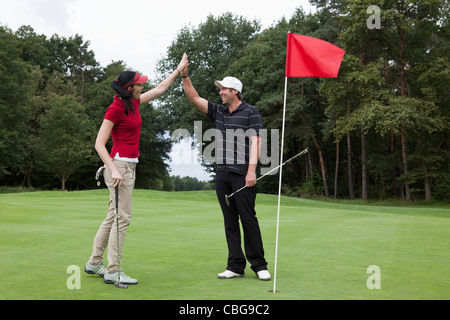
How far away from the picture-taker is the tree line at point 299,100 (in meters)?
33.6

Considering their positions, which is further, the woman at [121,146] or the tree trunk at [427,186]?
the tree trunk at [427,186]

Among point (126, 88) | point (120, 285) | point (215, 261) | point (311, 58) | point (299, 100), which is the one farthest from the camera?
point (299, 100)

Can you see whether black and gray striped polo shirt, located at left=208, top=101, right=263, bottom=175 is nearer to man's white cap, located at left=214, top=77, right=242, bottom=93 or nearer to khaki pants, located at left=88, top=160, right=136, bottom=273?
man's white cap, located at left=214, top=77, right=242, bottom=93

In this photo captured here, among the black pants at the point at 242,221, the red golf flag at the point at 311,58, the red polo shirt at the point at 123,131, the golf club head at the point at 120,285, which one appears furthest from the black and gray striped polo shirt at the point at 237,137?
the golf club head at the point at 120,285

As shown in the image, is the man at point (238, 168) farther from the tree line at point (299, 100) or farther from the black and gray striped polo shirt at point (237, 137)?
the tree line at point (299, 100)

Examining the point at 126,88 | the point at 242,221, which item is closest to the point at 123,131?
the point at 126,88

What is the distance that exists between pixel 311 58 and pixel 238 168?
5.84 ft

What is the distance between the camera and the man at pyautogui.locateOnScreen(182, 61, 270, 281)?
19.4 feet

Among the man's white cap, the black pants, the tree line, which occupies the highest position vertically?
the tree line

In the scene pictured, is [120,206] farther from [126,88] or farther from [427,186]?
[427,186]

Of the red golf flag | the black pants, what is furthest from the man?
the red golf flag

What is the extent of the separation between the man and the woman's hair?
912 mm

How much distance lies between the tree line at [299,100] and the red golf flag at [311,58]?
1005 inches

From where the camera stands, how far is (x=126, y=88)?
5.45m
